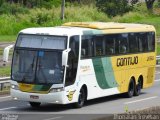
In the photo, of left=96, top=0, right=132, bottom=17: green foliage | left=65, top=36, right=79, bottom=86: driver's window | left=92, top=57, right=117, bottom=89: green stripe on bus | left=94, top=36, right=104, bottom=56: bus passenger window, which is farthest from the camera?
left=96, top=0, right=132, bottom=17: green foliage

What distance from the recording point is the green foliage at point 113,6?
86250mm

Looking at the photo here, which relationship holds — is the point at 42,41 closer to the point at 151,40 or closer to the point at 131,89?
the point at 131,89

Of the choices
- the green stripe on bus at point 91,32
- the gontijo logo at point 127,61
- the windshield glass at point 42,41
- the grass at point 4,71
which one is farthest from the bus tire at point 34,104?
the grass at point 4,71

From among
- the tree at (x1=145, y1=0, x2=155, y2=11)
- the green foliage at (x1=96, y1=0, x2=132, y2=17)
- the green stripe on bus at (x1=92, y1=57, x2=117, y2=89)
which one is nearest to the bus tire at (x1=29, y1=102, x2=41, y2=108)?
the green stripe on bus at (x1=92, y1=57, x2=117, y2=89)

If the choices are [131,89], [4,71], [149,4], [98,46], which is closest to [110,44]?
[98,46]

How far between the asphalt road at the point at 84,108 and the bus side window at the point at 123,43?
1988 mm

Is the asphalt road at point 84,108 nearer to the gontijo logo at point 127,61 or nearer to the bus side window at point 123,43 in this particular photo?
the gontijo logo at point 127,61

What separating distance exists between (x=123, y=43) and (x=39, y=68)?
563 centimetres

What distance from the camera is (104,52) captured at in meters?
24.8

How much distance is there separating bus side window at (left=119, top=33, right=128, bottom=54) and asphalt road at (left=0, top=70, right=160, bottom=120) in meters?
1.99

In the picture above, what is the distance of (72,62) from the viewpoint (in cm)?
2211

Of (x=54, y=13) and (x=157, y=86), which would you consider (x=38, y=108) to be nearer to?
(x=157, y=86)

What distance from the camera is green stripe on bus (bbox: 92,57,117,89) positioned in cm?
2423

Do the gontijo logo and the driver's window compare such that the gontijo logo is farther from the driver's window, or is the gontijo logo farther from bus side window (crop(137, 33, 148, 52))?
the driver's window
